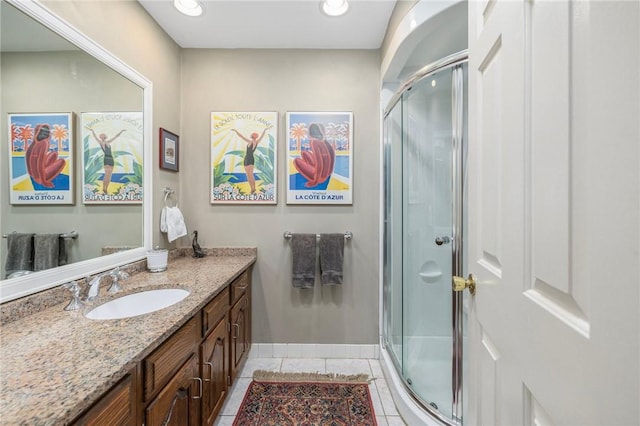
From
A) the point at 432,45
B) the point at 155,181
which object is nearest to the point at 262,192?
the point at 155,181

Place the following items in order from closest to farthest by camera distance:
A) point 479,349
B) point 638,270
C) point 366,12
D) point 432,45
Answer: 1. point 638,270
2. point 479,349
3. point 366,12
4. point 432,45

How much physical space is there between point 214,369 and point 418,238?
63.0 inches

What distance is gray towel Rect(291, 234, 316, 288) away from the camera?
208 cm

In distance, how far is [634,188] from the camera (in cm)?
32

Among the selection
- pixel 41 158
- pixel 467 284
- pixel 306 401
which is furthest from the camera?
pixel 306 401

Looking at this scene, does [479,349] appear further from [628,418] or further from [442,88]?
[442,88]

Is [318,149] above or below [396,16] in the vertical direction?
below

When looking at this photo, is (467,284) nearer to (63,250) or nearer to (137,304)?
(137,304)

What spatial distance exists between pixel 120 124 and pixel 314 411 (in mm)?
2062

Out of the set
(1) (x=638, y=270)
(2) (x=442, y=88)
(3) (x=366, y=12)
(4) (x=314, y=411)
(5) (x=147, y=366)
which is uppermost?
(3) (x=366, y=12)

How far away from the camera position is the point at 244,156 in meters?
2.14

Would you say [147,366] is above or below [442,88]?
below

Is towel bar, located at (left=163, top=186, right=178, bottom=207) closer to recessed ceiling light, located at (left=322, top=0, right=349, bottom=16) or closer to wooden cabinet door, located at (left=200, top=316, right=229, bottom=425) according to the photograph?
wooden cabinet door, located at (left=200, top=316, right=229, bottom=425)

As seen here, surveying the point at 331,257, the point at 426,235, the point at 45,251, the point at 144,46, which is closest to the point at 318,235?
the point at 331,257
